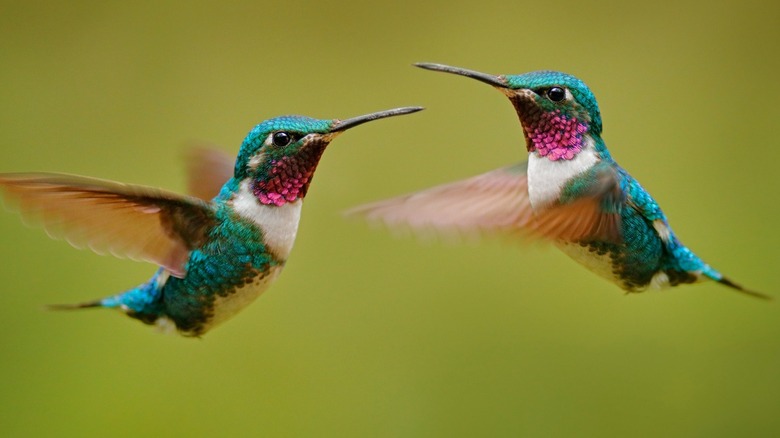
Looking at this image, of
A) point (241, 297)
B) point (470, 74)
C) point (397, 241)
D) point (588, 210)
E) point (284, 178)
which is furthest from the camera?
point (397, 241)

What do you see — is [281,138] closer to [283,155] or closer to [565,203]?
[283,155]

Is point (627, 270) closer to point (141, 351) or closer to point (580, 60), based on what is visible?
point (141, 351)

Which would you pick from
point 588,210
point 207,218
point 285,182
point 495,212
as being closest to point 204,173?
point 207,218

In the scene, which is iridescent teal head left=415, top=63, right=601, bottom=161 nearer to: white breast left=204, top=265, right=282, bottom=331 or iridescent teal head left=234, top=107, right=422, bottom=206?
iridescent teal head left=234, top=107, right=422, bottom=206

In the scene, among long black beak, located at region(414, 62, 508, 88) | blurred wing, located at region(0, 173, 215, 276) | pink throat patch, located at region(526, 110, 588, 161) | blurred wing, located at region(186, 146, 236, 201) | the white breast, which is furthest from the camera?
blurred wing, located at region(186, 146, 236, 201)

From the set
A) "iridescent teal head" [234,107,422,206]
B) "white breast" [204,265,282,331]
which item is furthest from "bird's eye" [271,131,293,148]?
"white breast" [204,265,282,331]
